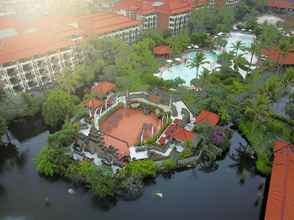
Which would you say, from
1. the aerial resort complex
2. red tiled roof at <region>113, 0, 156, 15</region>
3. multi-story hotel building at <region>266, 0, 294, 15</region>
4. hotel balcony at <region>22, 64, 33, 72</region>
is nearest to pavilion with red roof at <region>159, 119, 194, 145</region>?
the aerial resort complex

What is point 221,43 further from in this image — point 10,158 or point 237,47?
point 10,158

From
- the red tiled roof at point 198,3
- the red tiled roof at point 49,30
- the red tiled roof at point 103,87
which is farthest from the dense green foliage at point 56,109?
the red tiled roof at point 198,3

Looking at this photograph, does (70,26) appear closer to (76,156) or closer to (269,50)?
(76,156)

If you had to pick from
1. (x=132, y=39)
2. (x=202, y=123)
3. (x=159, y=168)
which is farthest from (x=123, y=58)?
(x=159, y=168)

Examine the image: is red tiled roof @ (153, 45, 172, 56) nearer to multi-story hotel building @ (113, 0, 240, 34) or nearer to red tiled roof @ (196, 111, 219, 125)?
multi-story hotel building @ (113, 0, 240, 34)

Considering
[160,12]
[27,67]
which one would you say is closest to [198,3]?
[160,12]

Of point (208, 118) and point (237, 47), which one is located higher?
point (237, 47)
